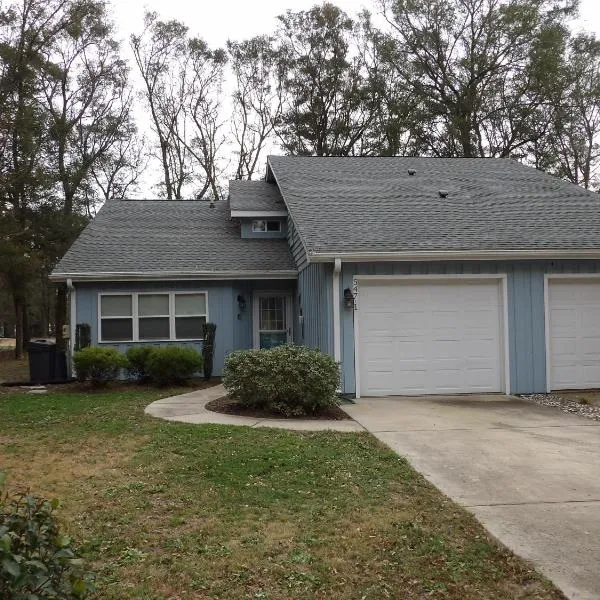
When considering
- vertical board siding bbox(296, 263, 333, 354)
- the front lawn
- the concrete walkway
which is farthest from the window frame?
the front lawn

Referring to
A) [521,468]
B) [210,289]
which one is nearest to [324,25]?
[210,289]

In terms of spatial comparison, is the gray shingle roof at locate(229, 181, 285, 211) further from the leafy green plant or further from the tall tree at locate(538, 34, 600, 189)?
the tall tree at locate(538, 34, 600, 189)

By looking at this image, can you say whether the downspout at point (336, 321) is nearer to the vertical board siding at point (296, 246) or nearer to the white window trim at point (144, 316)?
the vertical board siding at point (296, 246)

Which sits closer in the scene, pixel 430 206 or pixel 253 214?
pixel 430 206

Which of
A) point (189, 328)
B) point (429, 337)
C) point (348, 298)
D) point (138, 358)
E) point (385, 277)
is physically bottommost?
point (138, 358)

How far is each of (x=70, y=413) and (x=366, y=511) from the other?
5866 mm

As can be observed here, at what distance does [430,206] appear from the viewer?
39.7 ft

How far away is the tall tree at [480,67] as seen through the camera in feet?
81.7

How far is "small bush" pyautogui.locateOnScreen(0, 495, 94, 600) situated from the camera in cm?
191

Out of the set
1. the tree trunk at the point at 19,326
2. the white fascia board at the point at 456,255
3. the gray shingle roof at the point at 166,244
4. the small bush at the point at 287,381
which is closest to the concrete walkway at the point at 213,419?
the small bush at the point at 287,381

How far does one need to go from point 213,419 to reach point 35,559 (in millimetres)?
6089

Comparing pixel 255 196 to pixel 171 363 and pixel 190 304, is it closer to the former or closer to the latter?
pixel 190 304

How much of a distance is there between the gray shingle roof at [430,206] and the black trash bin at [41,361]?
6.27m

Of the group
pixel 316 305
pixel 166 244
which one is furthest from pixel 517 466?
pixel 166 244
